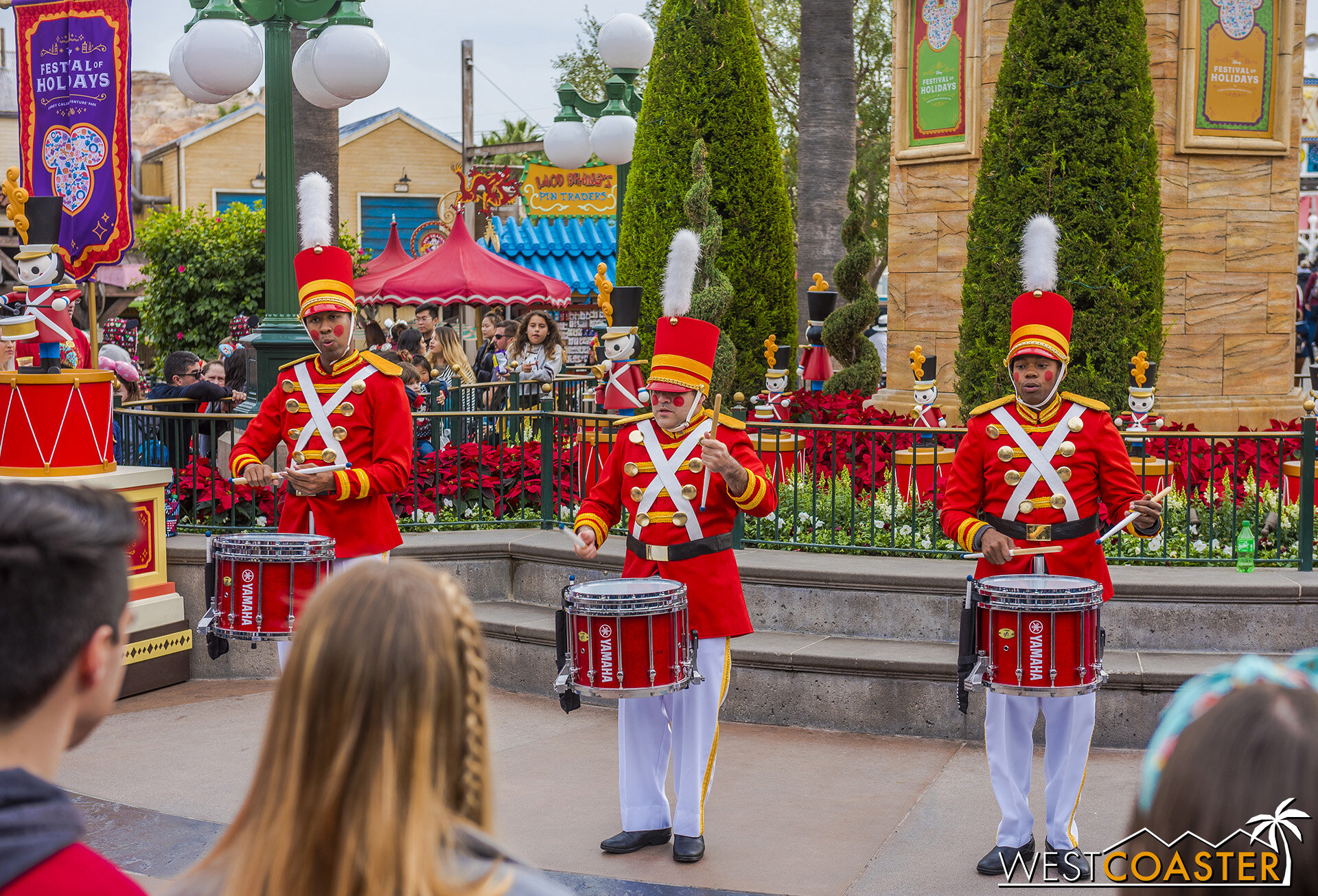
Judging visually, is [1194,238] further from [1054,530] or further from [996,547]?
[996,547]

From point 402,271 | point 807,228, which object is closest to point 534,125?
point 402,271

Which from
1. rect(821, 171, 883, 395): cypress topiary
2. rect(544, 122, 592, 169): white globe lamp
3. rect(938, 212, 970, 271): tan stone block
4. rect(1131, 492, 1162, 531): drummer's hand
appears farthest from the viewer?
rect(544, 122, 592, 169): white globe lamp

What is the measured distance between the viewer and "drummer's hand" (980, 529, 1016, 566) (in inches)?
210

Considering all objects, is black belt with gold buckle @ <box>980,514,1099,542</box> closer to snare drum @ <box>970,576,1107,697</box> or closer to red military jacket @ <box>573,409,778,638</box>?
snare drum @ <box>970,576,1107,697</box>

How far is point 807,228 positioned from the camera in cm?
1683

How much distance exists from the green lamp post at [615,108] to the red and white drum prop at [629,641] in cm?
930

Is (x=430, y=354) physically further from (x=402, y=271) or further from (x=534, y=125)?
(x=534, y=125)

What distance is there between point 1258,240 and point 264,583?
8.91 metres

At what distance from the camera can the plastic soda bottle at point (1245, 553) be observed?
25.9ft

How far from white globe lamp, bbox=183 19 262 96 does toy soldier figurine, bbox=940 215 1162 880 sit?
6.62 metres

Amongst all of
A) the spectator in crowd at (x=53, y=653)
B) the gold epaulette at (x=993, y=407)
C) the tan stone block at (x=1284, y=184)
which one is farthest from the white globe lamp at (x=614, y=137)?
the spectator in crowd at (x=53, y=653)

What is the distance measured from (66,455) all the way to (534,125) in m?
53.1

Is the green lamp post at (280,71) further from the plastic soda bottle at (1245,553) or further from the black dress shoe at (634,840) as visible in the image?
the plastic soda bottle at (1245,553)

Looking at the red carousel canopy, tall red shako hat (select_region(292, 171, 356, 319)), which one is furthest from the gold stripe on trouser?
the red carousel canopy
